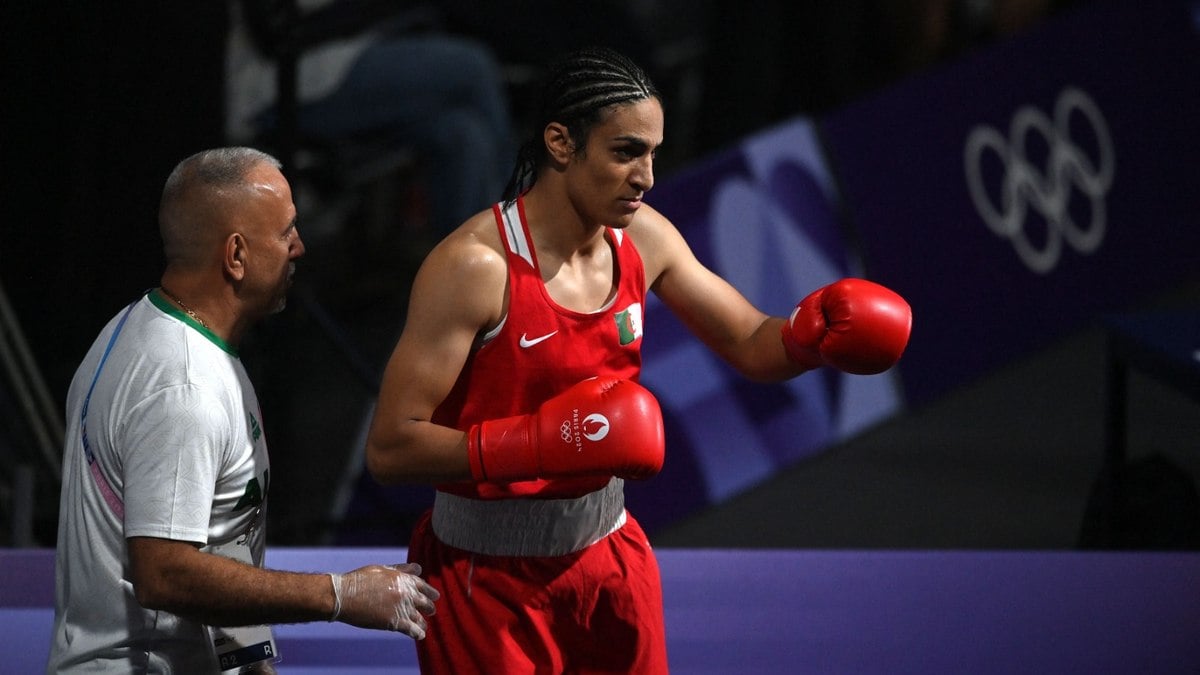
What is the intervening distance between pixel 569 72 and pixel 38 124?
2.21 m

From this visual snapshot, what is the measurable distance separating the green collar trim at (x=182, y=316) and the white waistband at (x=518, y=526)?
0.46 meters

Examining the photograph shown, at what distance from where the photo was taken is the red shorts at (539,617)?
2082mm

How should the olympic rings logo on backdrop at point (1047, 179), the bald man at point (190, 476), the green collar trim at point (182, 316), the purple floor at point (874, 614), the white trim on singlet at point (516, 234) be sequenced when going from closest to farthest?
the bald man at point (190, 476) → the green collar trim at point (182, 316) → the white trim on singlet at point (516, 234) → the purple floor at point (874, 614) → the olympic rings logo on backdrop at point (1047, 179)

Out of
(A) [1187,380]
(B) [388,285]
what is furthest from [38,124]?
(A) [1187,380]

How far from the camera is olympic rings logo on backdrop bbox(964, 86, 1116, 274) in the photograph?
190 inches

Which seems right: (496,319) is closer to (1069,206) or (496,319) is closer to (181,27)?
(181,27)

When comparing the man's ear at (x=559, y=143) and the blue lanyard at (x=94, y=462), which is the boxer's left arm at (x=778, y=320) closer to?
the man's ear at (x=559, y=143)

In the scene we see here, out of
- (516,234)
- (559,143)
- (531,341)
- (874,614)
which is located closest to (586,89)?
(559,143)

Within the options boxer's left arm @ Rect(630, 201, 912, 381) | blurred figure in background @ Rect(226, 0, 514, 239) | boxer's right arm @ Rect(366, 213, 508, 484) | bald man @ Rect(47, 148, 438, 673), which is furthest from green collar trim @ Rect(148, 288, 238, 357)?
blurred figure in background @ Rect(226, 0, 514, 239)

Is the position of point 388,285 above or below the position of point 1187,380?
above

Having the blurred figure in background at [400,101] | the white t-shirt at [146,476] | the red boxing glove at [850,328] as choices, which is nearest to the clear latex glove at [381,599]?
the white t-shirt at [146,476]

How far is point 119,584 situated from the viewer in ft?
5.77

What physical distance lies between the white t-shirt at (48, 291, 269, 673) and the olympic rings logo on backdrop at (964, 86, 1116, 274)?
3460 millimetres

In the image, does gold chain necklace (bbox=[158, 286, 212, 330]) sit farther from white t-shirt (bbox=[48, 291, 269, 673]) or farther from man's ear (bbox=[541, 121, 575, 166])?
man's ear (bbox=[541, 121, 575, 166])
